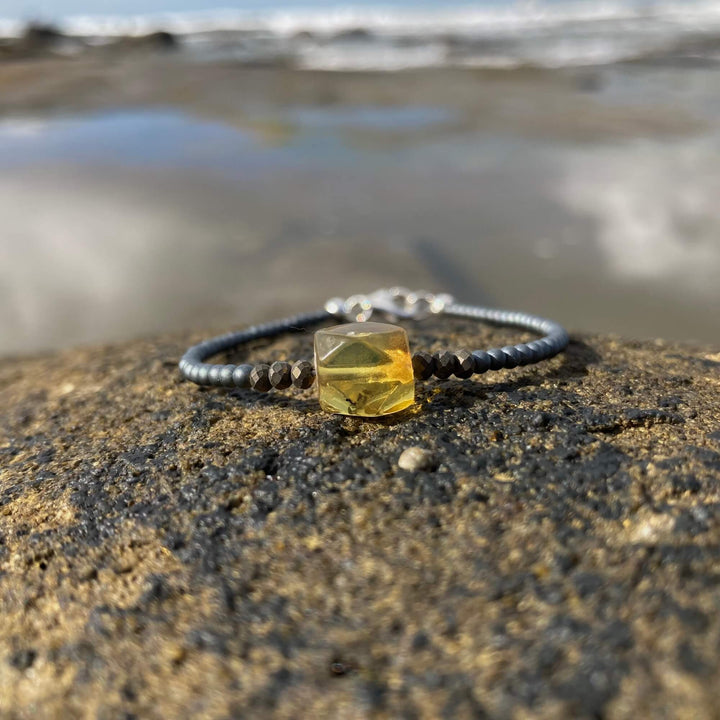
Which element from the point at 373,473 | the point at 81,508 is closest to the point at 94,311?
the point at 81,508

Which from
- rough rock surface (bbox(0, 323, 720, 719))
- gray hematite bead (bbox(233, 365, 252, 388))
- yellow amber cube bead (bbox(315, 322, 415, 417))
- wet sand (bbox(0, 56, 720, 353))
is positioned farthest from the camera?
wet sand (bbox(0, 56, 720, 353))

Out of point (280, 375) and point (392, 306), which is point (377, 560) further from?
point (392, 306)

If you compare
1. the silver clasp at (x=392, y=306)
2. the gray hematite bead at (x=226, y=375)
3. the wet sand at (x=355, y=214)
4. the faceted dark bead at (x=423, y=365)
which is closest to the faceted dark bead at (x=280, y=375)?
the gray hematite bead at (x=226, y=375)

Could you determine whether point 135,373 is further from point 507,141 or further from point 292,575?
point 507,141

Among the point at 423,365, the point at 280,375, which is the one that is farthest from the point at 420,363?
the point at 280,375

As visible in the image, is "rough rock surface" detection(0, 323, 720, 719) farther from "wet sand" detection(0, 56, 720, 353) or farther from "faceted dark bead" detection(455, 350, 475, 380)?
"wet sand" detection(0, 56, 720, 353)

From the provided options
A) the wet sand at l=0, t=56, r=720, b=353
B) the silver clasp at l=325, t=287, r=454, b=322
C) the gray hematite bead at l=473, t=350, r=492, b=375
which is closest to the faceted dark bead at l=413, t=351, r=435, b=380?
the gray hematite bead at l=473, t=350, r=492, b=375

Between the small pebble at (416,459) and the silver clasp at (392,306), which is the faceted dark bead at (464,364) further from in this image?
the silver clasp at (392,306)

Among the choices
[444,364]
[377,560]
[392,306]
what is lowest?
[392,306]
